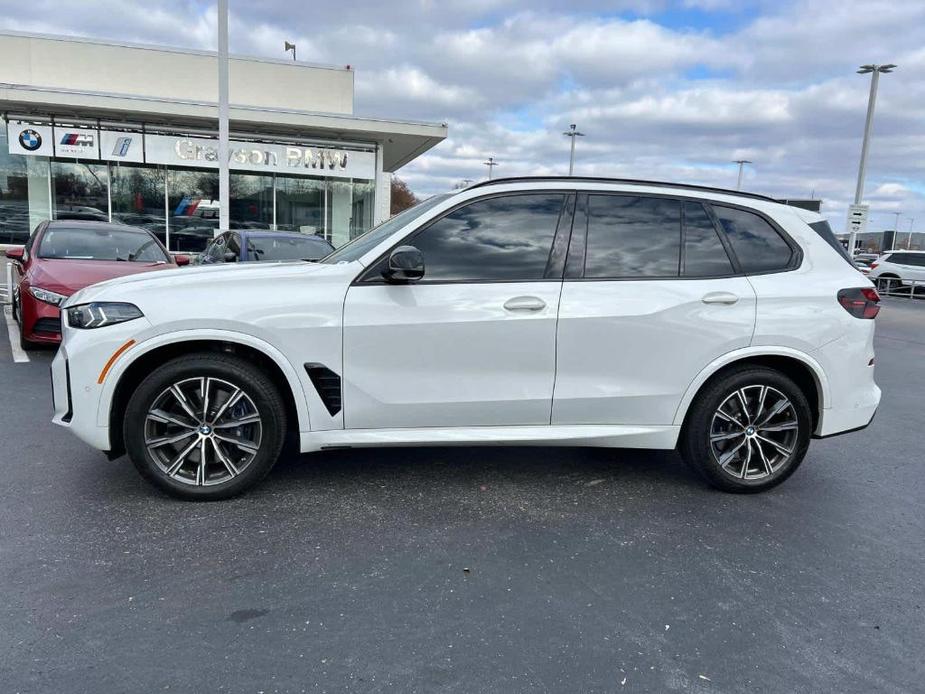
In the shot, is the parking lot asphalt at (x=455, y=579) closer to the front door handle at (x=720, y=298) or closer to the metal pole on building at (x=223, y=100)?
the front door handle at (x=720, y=298)

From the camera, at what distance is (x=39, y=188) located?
1855cm

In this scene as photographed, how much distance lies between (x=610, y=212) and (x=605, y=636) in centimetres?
238

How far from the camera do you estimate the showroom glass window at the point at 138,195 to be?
18906 mm

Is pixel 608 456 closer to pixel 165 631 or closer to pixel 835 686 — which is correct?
pixel 835 686

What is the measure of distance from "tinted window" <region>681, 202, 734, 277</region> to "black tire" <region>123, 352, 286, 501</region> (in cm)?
251

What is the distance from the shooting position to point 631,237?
13.2ft

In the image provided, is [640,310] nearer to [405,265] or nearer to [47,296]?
[405,265]

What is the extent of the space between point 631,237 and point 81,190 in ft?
62.5

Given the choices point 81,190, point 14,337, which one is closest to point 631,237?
point 14,337

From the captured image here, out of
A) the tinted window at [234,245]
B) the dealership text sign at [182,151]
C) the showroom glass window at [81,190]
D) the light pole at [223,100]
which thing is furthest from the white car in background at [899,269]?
the showroom glass window at [81,190]

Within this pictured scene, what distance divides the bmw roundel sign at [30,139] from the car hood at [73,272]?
12.2 metres

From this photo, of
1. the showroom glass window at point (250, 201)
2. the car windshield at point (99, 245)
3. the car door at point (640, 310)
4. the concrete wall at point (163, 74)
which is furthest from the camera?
the concrete wall at point (163, 74)

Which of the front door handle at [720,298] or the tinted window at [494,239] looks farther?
the front door handle at [720,298]

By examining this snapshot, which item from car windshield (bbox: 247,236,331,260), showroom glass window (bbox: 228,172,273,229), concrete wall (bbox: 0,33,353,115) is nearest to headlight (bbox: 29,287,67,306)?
car windshield (bbox: 247,236,331,260)
